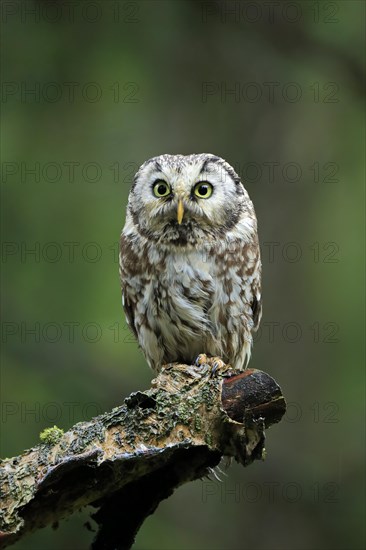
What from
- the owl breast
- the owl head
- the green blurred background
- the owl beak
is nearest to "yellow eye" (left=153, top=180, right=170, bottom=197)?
the owl head

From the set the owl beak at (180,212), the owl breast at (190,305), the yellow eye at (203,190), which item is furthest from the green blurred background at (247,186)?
the owl beak at (180,212)

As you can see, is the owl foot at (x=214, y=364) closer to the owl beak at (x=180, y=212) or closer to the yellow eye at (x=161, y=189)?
the owl beak at (x=180, y=212)

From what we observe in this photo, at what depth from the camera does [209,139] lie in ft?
22.9

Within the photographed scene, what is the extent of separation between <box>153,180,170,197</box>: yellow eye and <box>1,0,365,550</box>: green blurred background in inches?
88.7

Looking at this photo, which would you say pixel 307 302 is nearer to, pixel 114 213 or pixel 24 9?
pixel 114 213

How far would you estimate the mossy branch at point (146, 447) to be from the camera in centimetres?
316

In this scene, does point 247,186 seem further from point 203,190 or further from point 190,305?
point 190,305

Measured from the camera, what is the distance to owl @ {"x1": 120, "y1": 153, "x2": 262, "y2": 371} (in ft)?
14.4

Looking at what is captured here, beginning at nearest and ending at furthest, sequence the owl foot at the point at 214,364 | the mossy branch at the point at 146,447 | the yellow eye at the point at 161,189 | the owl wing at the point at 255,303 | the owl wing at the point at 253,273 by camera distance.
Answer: the mossy branch at the point at 146,447 → the owl foot at the point at 214,364 → the yellow eye at the point at 161,189 → the owl wing at the point at 253,273 → the owl wing at the point at 255,303

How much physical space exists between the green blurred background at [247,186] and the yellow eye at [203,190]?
85.4 inches

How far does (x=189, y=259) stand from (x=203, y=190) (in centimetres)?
34

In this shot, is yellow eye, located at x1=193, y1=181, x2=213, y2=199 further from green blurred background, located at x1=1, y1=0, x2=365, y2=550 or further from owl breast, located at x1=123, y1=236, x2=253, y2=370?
green blurred background, located at x1=1, y1=0, x2=365, y2=550

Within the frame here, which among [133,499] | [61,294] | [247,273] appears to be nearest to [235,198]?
[247,273]

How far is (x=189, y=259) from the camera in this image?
4418 millimetres
